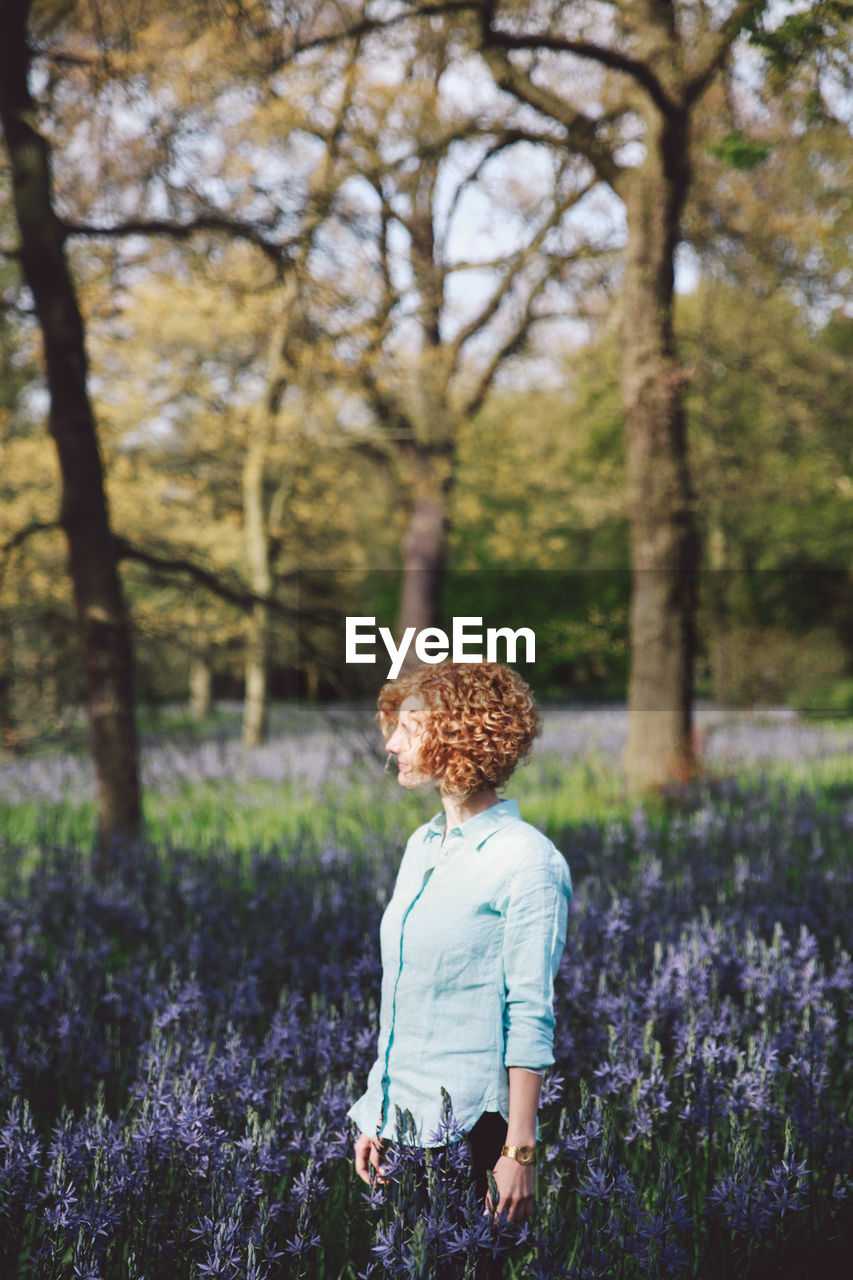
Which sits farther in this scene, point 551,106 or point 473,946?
point 551,106

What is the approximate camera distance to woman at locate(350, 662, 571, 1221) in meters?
2.02

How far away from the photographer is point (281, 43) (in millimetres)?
5941

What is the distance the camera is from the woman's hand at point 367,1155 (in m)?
2.23

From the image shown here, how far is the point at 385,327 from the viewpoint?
8039 millimetres

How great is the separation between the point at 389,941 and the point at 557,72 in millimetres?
13763

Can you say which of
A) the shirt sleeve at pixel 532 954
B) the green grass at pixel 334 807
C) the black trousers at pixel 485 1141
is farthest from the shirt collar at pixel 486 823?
the green grass at pixel 334 807

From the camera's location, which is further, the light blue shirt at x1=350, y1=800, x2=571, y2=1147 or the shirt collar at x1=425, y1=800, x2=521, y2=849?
the shirt collar at x1=425, y1=800, x2=521, y2=849

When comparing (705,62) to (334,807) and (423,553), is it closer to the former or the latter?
(334,807)

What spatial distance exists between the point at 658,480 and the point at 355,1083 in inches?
251

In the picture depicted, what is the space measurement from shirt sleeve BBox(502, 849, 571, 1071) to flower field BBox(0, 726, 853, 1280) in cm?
28

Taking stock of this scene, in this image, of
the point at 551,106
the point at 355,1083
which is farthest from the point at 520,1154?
the point at 551,106

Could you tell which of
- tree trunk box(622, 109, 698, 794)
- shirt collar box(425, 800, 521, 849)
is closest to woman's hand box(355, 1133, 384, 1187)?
shirt collar box(425, 800, 521, 849)

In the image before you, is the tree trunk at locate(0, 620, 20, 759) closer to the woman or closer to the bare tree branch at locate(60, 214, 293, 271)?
the bare tree branch at locate(60, 214, 293, 271)

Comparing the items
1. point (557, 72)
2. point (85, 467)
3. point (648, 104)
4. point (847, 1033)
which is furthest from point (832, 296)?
point (847, 1033)
